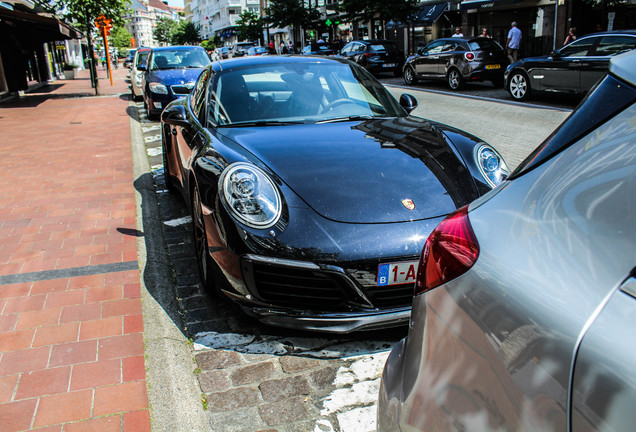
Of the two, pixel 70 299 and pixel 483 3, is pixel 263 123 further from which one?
pixel 483 3

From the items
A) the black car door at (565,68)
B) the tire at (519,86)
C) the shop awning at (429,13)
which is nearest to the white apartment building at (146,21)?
the shop awning at (429,13)

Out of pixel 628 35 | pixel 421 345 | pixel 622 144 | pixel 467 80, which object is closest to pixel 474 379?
pixel 421 345

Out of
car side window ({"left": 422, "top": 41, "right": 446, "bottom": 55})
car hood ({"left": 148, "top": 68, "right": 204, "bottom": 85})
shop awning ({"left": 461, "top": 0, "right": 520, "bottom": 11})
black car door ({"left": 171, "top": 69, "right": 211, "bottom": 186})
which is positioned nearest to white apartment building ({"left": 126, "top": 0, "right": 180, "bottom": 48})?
shop awning ({"left": 461, "top": 0, "right": 520, "bottom": 11})

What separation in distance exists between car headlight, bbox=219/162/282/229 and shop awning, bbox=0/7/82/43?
528 inches

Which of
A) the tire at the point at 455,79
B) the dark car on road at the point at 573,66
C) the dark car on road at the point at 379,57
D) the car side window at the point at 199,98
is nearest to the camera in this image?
the car side window at the point at 199,98

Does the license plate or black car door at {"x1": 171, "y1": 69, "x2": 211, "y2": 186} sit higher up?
black car door at {"x1": 171, "y1": 69, "x2": 211, "y2": 186}

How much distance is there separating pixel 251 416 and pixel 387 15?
92.7ft

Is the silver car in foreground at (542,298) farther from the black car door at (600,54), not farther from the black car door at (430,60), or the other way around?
the black car door at (430,60)

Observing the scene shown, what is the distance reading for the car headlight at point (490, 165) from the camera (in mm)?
3256

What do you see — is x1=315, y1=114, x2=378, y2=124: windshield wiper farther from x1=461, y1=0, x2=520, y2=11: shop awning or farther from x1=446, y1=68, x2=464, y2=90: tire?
x1=461, y1=0, x2=520, y2=11: shop awning

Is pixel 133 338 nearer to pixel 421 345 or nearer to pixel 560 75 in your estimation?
pixel 421 345

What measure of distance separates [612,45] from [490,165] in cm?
944

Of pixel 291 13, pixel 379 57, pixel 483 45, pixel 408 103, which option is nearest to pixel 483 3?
pixel 379 57

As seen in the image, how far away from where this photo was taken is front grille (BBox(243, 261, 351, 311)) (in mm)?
2680
